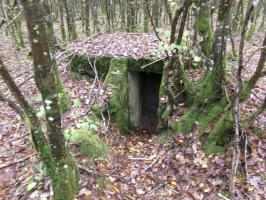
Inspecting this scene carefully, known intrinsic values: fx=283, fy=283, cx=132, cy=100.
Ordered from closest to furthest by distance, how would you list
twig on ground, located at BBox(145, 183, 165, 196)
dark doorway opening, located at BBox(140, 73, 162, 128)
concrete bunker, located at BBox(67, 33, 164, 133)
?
twig on ground, located at BBox(145, 183, 165, 196) → concrete bunker, located at BBox(67, 33, 164, 133) → dark doorway opening, located at BBox(140, 73, 162, 128)

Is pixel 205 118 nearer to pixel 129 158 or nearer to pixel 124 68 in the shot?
pixel 129 158

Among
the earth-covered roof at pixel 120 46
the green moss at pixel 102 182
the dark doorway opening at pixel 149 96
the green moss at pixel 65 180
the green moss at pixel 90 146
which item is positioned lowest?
the dark doorway opening at pixel 149 96

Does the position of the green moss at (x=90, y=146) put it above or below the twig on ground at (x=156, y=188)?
above

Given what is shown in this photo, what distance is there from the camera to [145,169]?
18.3 feet

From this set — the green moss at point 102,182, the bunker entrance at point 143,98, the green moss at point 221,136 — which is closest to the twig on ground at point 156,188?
the green moss at point 102,182

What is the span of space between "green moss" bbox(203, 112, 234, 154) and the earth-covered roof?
3.23 m

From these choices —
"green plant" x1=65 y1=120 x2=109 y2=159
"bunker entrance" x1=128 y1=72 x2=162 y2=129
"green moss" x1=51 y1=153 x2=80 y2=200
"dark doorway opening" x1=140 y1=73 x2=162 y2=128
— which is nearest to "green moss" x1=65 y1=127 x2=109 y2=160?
"green plant" x1=65 y1=120 x2=109 y2=159

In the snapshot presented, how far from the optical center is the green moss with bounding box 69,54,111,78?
28.4ft

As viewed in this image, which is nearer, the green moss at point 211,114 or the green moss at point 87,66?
the green moss at point 211,114

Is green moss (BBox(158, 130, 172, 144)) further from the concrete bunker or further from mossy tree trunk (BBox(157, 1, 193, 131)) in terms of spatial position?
the concrete bunker

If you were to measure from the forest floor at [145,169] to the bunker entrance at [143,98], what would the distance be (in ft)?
7.94

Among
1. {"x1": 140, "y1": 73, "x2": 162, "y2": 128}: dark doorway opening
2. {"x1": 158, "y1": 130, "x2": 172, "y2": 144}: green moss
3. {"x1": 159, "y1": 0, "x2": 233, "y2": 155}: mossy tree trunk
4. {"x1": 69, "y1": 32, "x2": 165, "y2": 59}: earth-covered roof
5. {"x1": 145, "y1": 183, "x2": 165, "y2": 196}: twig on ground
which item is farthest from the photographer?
{"x1": 140, "y1": 73, "x2": 162, "y2": 128}: dark doorway opening

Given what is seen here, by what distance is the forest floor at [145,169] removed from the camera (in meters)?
4.52

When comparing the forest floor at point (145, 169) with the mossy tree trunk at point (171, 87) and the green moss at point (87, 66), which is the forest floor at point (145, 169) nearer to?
the mossy tree trunk at point (171, 87)
